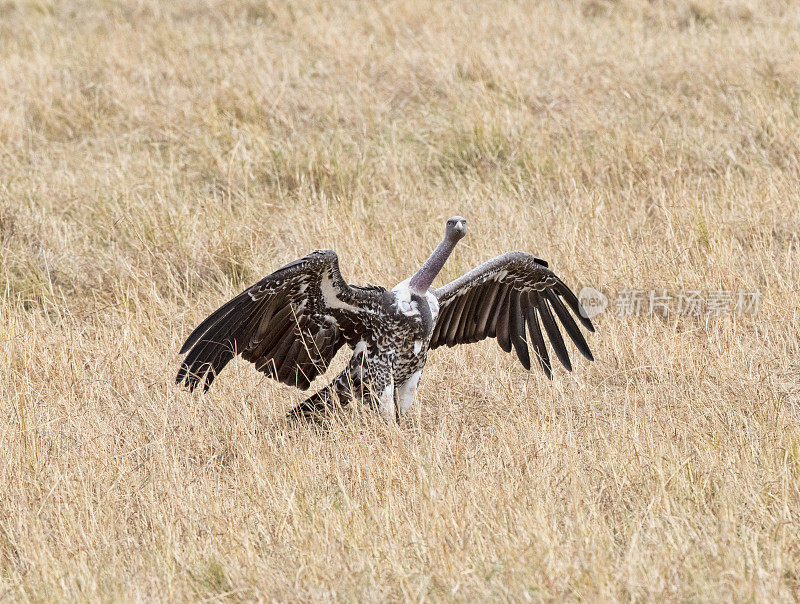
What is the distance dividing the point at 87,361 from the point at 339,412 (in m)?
1.53

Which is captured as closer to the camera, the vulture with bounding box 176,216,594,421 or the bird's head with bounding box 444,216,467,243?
the vulture with bounding box 176,216,594,421

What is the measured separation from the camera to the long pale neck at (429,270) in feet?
14.9

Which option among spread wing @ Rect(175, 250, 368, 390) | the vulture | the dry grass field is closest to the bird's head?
the vulture

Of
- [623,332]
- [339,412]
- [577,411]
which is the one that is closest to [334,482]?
[339,412]

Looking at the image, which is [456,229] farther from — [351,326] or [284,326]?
[284,326]

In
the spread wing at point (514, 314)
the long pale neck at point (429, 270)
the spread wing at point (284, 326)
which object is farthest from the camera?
the spread wing at point (514, 314)

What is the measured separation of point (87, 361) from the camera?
545 centimetres

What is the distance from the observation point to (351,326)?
4.68m

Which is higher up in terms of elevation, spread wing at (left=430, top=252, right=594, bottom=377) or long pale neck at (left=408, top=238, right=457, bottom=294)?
long pale neck at (left=408, top=238, right=457, bottom=294)

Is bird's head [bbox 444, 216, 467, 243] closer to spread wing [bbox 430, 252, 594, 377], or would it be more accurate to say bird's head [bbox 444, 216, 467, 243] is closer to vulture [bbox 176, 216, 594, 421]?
vulture [bbox 176, 216, 594, 421]

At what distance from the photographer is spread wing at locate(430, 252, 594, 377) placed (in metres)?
5.01

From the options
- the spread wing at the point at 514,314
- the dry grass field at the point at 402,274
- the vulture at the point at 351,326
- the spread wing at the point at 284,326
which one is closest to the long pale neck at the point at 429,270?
the vulture at the point at 351,326

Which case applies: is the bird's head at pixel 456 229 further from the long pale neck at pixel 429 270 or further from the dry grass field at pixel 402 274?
the dry grass field at pixel 402 274

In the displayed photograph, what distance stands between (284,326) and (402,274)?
72.8 inches
